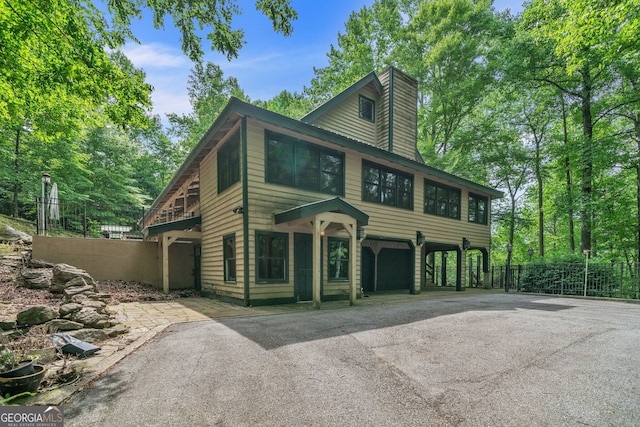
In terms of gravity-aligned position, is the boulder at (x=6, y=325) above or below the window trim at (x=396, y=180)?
below

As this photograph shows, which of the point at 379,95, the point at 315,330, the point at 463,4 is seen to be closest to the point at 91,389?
the point at 315,330

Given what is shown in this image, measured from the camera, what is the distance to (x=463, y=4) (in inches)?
726

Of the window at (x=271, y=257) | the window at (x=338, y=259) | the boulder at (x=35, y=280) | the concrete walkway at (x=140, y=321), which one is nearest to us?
the concrete walkway at (x=140, y=321)

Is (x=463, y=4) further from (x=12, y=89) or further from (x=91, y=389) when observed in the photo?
(x=91, y=389)

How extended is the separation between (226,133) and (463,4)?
61.0 ft

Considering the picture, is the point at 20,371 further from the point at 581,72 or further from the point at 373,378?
the point at 581,72

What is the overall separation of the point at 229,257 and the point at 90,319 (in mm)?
4152

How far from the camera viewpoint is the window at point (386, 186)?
10789 millimetres

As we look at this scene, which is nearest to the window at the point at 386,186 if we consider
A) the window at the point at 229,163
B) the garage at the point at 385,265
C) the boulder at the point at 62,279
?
the garage at the point at 385,265

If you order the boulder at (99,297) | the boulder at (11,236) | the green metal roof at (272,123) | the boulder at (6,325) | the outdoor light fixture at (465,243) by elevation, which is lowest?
the boulder at (99,297)

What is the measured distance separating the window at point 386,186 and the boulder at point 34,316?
860 cm

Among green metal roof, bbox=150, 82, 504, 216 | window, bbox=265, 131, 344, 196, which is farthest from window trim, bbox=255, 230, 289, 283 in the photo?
green metal roof, bbox=150, 82, 504, 216

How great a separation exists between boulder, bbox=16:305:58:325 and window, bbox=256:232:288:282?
4.13 meters

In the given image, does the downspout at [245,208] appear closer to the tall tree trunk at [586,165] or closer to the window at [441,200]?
the window at [441,200]
